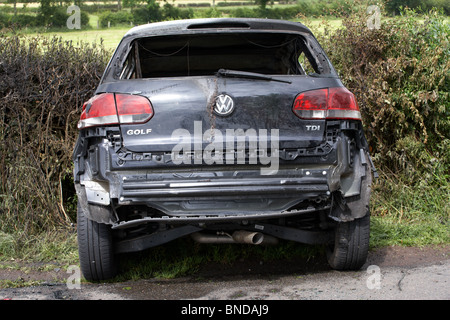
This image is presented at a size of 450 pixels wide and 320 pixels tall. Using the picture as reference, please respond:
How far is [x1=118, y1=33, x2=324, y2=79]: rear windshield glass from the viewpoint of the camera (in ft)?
17.1

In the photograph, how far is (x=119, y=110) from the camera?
3.77 meters

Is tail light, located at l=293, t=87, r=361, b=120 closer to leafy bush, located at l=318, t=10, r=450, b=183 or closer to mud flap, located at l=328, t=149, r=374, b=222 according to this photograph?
mud flap, located at l=328, t=149, r=374, b=222

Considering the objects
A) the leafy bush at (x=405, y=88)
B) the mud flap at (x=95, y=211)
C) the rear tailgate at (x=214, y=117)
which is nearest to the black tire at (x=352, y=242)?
the rear tailgate at (x=214, y=117)

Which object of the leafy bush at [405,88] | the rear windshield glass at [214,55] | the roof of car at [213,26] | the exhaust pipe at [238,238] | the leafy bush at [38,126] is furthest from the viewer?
the leafy bush at [405,88]

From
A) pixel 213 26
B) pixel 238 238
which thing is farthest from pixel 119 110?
pixel 238 238

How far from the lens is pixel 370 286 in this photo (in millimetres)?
4121

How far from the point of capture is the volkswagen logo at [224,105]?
3.79 metres

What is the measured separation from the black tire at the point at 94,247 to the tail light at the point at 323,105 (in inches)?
69.6

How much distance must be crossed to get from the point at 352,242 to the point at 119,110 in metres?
2.12

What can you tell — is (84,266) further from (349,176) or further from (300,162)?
(349,176)

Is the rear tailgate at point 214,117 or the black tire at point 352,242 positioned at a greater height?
the rear tailgate at point 214,117

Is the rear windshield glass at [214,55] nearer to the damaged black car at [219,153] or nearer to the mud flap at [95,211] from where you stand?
the damaged black car at [219,153]
